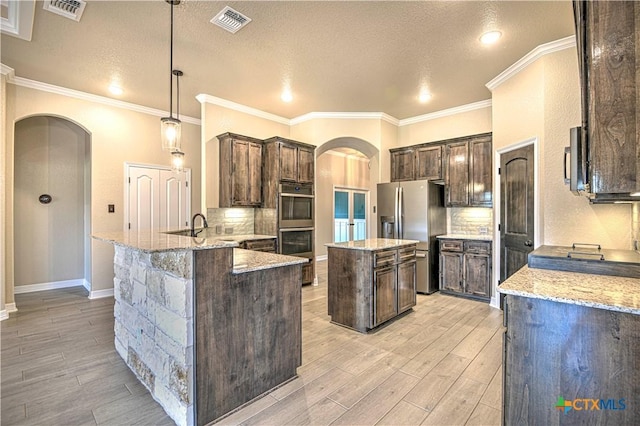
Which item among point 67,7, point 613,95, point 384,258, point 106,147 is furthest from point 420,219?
point 106,147

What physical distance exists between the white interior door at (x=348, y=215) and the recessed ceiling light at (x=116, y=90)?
5.26m

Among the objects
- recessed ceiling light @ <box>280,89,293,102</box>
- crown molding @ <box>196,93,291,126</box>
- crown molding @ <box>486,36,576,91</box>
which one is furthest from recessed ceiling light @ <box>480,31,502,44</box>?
crown molding @ <box>196,93,291,126</box>

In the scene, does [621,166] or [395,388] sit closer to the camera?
[621,166]

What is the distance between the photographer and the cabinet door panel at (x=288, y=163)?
5039 mm

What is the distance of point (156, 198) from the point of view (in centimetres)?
540

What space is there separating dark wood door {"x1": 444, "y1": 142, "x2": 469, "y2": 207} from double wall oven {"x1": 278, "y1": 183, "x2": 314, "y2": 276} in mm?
2377

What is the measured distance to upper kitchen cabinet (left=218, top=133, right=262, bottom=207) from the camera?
4.82 metres

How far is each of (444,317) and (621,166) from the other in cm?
300

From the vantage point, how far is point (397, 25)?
9.56 feet

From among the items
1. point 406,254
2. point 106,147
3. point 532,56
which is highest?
point 532,56

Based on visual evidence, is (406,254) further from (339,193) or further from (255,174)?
(339,193)

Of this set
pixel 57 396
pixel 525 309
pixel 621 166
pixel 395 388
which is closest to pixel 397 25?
pixel 621 166

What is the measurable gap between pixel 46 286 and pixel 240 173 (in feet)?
12.8

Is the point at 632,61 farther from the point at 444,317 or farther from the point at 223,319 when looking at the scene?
the point at 444,317
